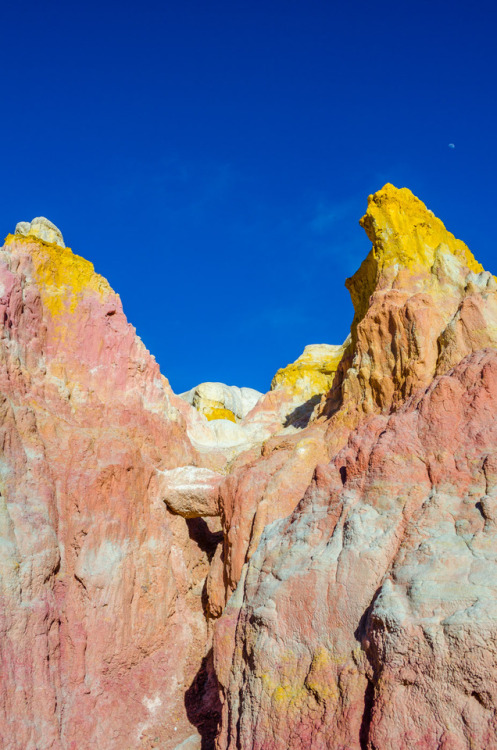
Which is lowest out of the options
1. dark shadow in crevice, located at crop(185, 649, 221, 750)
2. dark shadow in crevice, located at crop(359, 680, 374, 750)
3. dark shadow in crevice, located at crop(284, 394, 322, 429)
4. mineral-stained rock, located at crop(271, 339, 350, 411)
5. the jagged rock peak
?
dark shadow in crevice, located at crop(185, 649, 221, 750)

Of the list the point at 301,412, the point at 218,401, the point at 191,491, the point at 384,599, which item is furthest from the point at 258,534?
the point at 218,401

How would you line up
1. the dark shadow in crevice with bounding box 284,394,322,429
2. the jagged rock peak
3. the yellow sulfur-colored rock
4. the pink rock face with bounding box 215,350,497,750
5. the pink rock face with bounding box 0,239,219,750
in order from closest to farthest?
the pink rock face with bounding box 215,350,497,750 → the pink rock face with bounding box 0,239,219,750 → the jagged rock peak → the dark shadow in crevice with bounding box 284,394,322,429 → the yellow sulfur-colored rock

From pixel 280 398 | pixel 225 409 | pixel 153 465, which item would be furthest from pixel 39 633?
pixel 225 409

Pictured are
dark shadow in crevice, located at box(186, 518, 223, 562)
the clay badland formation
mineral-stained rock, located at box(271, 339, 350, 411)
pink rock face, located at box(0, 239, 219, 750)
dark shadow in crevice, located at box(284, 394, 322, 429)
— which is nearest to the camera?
the clay badland formation

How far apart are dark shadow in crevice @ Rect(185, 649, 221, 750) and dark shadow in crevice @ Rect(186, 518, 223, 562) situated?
338cm

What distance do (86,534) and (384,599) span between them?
31.2 ft

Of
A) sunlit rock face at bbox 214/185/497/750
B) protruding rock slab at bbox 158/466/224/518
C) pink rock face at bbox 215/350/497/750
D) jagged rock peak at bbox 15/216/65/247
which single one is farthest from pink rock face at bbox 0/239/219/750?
pink rock face at bbox 215/350/497/750

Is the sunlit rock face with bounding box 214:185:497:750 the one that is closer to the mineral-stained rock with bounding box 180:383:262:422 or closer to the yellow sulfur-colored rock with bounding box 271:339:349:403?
the yellow sulfur-colored rock with bounding box 271:339:349:403

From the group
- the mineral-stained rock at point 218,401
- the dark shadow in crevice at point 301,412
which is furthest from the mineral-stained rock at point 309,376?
the mineral-stained rock at point 218,401

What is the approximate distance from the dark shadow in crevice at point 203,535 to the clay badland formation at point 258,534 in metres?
0.08

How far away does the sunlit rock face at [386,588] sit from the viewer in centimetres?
768

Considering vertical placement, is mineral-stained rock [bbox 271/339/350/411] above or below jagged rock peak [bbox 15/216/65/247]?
below

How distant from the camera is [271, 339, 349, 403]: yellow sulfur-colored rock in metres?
31.7

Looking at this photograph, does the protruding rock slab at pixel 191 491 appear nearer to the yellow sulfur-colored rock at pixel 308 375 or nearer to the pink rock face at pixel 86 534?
the pink rock face at pixel 86 534
